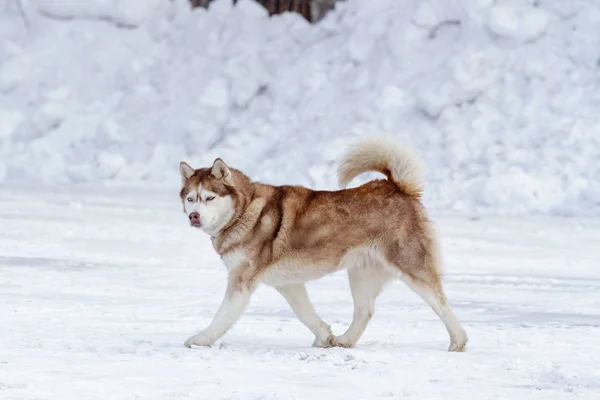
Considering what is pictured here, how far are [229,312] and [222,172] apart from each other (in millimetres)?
788

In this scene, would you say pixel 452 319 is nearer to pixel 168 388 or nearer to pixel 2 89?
pixel 168 388

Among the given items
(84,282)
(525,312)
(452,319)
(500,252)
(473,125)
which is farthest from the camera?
(473,125)

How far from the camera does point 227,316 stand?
6.81m

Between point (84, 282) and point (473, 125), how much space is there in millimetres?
7322

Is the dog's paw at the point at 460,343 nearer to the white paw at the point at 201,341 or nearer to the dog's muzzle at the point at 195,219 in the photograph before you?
the white paw at the point at 201,341

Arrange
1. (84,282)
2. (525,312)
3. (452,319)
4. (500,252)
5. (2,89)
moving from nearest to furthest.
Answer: (452,319), (525,312), (84,282), (500,252), (2,89)

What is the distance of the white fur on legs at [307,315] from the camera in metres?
7.05

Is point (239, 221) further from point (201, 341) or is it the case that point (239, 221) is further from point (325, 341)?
point (325, 341)

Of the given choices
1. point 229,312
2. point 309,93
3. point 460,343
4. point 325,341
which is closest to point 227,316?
point 229,312

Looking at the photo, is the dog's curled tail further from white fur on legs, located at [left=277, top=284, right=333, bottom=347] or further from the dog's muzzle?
the dog's muzzle

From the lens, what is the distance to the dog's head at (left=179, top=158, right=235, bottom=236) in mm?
6865

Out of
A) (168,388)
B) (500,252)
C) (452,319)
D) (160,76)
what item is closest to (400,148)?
(452,319)

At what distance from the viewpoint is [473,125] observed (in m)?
15.4

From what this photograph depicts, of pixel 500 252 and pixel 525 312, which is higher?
pixel 525 312
